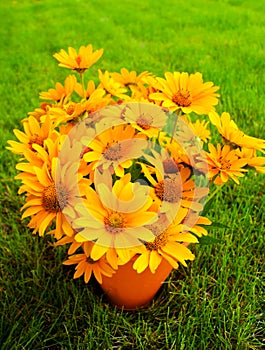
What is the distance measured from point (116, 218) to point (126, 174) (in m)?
0.09

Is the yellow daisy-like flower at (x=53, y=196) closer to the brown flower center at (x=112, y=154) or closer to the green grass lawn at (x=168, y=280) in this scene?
the brown flower center at (x=112, y=154)

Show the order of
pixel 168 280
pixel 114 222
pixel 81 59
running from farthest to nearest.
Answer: pixel 168 280 → pixel 81 59 → pixel 114 222

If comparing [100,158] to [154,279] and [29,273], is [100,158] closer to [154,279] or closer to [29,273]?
[154,279]

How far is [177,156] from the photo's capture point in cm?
95

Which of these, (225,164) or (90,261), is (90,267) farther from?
(225,164)

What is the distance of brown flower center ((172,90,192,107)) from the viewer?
91 centimetres

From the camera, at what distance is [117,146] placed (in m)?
0.88

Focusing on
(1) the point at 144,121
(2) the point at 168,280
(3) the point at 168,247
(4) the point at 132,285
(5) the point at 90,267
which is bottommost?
(2) the point at 168,280

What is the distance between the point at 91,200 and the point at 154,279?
40 centimetres

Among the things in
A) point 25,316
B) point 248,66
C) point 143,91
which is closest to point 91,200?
point 143,91

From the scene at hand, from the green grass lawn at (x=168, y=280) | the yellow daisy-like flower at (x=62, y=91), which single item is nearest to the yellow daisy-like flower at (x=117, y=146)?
the yellow daisy-like flower at (x=62, y=91)

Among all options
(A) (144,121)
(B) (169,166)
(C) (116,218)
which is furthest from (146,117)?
(C) (116,218)

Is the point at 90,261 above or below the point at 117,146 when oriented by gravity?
below

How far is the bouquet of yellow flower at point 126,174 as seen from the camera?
0.81m
